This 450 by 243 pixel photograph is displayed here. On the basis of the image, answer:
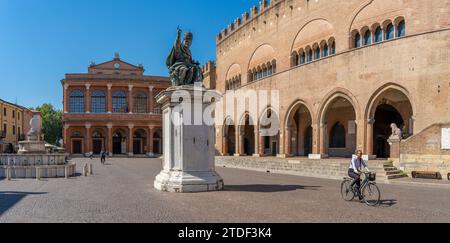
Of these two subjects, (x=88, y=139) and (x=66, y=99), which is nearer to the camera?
(x=88, y=139)

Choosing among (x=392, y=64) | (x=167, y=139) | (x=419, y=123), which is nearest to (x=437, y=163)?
(x=419, y=123)

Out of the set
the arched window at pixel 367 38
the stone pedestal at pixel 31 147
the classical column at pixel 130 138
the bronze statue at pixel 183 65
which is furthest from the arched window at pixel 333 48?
the classical column at pixel 130 138

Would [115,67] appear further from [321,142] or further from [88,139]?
[321,142]

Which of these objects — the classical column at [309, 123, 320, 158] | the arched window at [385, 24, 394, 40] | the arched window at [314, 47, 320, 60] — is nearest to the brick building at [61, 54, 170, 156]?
the arched window at [314, 47, 320, 60]

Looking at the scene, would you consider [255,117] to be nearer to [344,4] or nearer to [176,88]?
[344,4]

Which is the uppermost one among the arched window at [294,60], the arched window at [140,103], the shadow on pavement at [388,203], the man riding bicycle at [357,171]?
the arched window at [294,60]

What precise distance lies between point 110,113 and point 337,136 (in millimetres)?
34587

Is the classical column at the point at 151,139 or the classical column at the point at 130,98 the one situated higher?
the classical column at the point at 130,98

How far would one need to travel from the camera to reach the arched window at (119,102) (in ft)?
176

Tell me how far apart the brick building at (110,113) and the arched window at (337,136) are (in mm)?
30163

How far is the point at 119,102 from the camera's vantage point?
5419 cm

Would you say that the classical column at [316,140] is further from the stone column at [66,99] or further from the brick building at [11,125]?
the brick building at [11,125]

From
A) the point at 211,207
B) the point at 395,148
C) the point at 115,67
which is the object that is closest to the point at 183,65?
the point at 211,207
